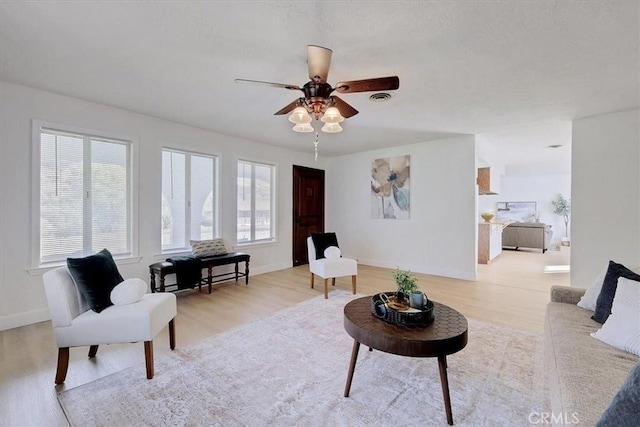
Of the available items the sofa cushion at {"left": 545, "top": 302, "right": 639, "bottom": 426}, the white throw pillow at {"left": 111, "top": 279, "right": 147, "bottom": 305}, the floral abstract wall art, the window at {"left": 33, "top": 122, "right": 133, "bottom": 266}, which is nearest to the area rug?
the sofa cushion at {"left": 545, "top": 302, "right": 639, "bottom": 426}

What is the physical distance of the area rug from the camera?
1.71 m

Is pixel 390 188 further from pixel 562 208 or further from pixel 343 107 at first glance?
pixel 562 208

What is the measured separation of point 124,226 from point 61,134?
1283 millimetres

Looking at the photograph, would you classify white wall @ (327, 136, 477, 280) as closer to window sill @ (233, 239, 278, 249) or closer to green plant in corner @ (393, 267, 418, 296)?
window sill @ (233, 239, 278, 249)

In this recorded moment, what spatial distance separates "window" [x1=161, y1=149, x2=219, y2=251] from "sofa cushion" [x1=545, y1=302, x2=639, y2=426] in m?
4.54

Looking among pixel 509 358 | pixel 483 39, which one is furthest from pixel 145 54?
pixel 509 358

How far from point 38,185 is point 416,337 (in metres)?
4.11

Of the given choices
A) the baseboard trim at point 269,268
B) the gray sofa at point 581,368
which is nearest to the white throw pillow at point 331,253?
the baseboard trim at point 269,268

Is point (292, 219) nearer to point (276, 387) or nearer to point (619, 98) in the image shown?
point (276, 387)

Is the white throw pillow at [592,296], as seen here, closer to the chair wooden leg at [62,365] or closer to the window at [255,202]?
the chair wooden leg at [62,365]

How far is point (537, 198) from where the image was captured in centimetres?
1042

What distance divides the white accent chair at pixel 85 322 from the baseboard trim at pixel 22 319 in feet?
5.65

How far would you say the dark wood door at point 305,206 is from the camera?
6434 mm

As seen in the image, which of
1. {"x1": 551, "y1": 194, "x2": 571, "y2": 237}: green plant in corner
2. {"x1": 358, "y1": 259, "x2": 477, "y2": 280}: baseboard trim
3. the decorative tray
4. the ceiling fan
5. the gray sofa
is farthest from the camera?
{"x1": 551, "y1": 194, "x2": 571, "y2": 237}: green plant in corner
